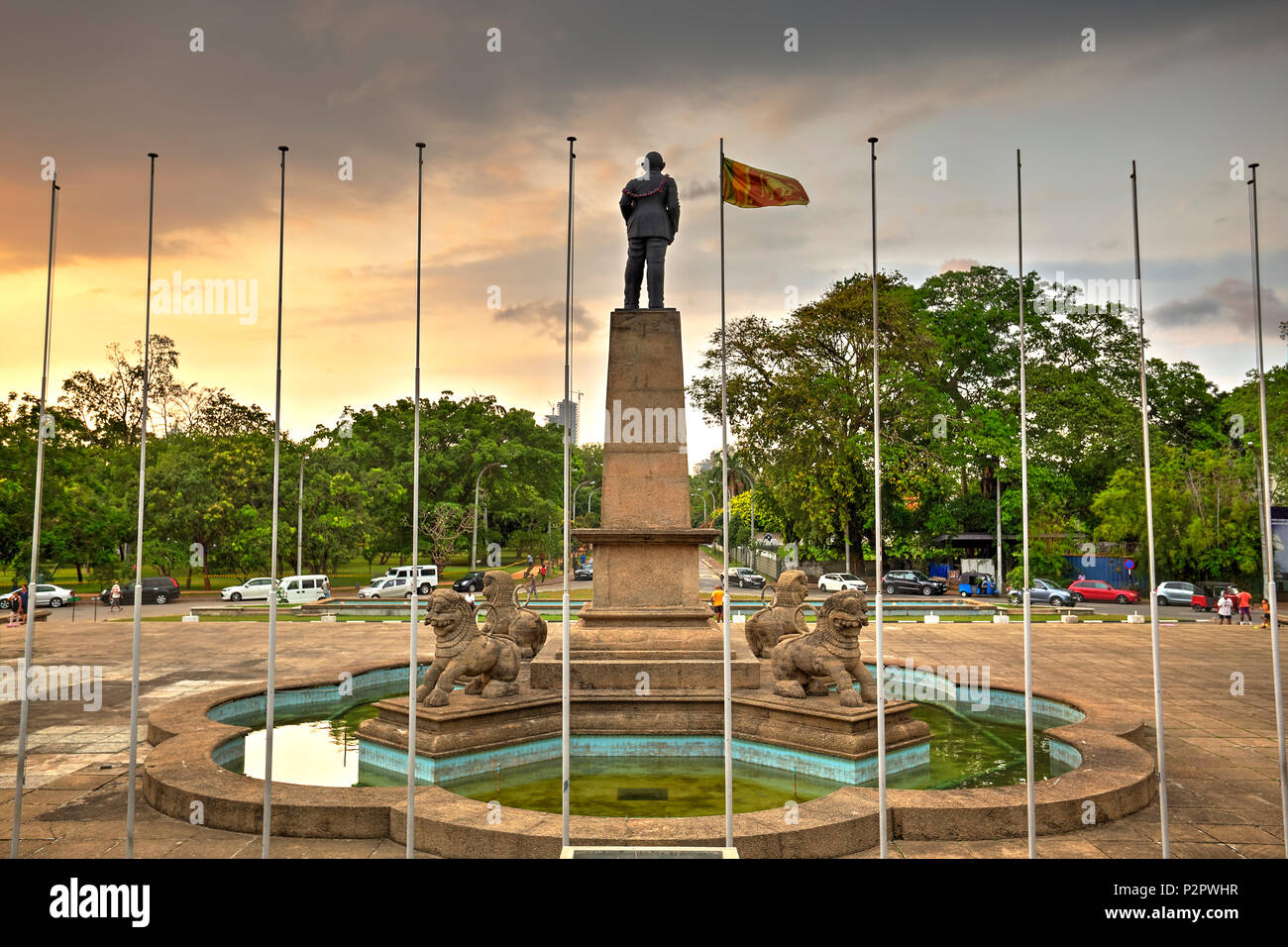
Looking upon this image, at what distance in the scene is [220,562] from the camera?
43406 mm

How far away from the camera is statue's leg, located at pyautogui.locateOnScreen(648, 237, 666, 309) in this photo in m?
11.8

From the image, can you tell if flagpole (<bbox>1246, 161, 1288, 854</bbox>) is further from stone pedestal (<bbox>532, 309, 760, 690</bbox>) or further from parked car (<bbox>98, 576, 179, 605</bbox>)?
parked car (<bbox>98, 576, 179, 605</bbox>)

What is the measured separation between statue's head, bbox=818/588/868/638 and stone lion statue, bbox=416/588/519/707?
341 centimetres

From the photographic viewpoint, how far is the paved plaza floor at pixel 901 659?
20.9 feet

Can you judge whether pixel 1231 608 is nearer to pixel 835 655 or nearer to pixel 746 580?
pixel 746 580

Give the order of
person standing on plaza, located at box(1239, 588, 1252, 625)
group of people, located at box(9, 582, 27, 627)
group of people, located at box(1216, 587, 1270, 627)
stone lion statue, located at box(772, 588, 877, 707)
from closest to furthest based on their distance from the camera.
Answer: stone lion statue, located at box(772, 588, 877, 707), group of people, located at box(9, 582, 27, 627), group of people, located at box(1216, 587, 1270, 627), person standing on plaza, located at box(1239, 588, 1252, 625)

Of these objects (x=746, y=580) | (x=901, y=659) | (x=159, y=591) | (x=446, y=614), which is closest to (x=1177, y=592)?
(x=746, y=580)

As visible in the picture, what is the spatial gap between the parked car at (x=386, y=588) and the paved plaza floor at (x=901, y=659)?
9288mm

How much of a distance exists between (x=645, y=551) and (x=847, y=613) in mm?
2910

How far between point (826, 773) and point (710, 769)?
3.71 ft

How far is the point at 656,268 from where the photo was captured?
38.9 ft

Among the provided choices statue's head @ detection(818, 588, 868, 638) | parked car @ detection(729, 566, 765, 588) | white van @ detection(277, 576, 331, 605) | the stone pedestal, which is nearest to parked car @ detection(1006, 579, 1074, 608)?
parked car @ detection(729, 566, 765, 588)

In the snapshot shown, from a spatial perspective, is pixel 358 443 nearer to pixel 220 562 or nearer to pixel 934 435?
pixel 220 562
